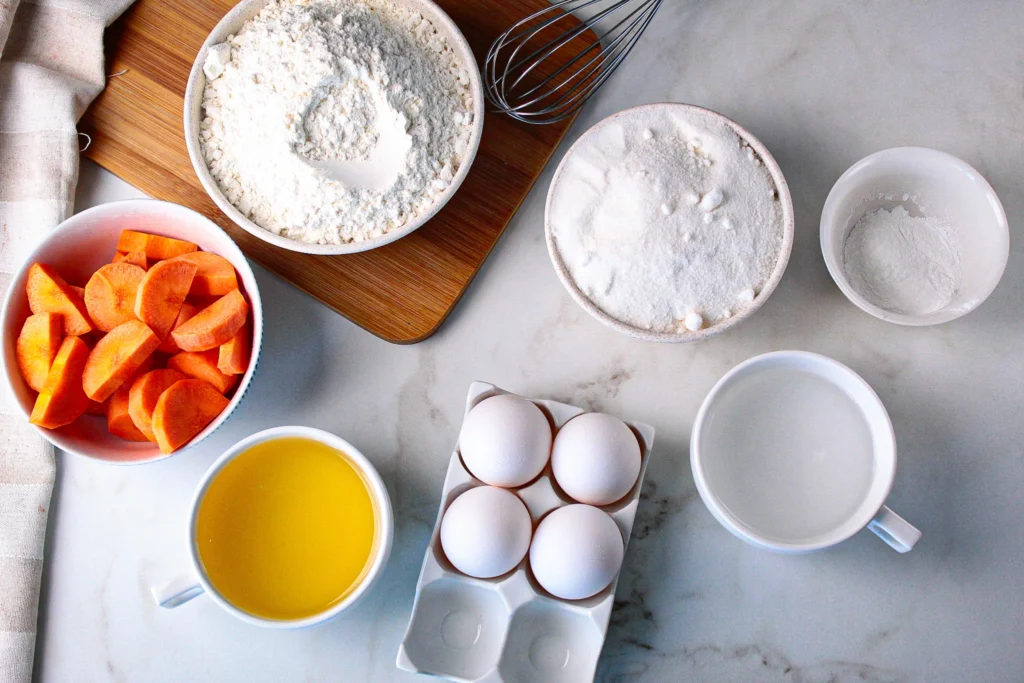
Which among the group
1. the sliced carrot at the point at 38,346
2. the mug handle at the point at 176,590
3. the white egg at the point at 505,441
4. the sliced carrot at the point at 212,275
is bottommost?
the mug handle at the point at 176,590

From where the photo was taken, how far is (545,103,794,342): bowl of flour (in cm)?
87

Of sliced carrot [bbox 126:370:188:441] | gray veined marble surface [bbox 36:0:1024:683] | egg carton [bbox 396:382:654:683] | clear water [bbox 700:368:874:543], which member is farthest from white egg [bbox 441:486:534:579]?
sliced carrot [bbox 126:370:188:441]

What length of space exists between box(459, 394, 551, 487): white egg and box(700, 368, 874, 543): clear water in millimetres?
203

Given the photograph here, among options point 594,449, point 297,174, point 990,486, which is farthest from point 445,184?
point 990,486

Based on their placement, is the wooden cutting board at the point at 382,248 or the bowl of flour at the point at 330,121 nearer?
the bowl of flour at the point at 330,121

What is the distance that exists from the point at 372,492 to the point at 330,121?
43cm

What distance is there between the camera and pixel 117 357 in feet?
2.72

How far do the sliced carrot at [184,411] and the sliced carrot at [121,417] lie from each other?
0.19ft

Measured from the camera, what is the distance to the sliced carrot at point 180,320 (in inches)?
34.0

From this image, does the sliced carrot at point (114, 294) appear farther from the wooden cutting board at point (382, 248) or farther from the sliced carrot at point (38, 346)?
the wooden cutting board at point (382, 248)

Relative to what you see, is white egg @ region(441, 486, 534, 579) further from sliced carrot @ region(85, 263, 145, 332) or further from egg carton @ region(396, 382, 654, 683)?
sliced carrot @ region(85, 263, 145, 332)

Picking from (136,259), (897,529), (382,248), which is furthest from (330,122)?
(897,529)

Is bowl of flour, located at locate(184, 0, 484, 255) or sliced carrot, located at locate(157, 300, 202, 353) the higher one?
bowl of flour, located at locate(184, 0, 484, 255)

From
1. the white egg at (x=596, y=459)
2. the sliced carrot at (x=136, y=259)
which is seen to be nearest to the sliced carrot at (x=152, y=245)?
the sliced carrot at (x=136, y=259)
